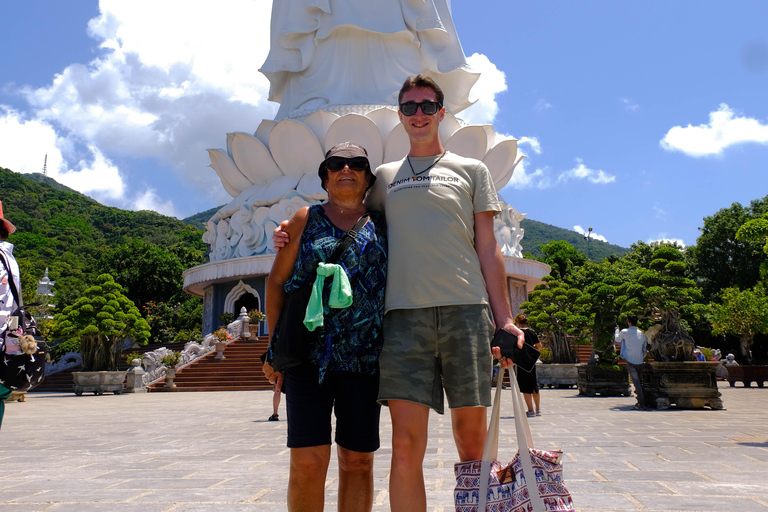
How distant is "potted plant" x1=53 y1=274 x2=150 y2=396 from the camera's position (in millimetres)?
16125

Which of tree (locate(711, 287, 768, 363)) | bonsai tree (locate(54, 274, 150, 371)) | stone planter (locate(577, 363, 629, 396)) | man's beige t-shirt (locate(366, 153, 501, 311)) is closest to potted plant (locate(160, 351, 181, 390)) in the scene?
bonsai tree (locate(54, 274, 150, 371))

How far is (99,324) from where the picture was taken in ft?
53.6

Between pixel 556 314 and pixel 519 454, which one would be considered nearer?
pixel 519 454

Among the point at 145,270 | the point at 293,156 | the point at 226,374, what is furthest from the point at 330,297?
the point at 145,270

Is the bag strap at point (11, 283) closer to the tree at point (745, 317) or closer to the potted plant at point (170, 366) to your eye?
the potted plant at point (170, 366)

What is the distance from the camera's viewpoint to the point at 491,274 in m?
2.53

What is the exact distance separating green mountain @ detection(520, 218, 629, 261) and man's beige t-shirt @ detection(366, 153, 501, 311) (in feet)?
250

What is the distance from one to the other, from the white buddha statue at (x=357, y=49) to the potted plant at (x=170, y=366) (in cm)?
891

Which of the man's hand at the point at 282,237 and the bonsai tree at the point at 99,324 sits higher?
the bonsai tree at the point at 99,324

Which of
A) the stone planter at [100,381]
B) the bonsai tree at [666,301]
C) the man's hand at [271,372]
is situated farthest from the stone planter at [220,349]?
the man's hand at [271,372]

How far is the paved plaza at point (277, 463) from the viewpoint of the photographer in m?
3.13

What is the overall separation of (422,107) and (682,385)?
25.2 ft

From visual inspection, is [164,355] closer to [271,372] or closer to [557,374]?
[557,374]

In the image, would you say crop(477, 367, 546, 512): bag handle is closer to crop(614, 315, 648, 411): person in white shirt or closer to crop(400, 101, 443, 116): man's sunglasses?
crop(400, 101, 443, 116): man's sunglasses
